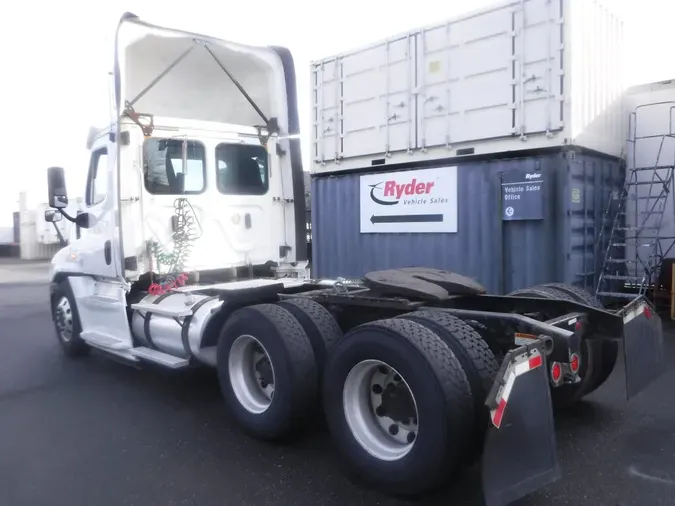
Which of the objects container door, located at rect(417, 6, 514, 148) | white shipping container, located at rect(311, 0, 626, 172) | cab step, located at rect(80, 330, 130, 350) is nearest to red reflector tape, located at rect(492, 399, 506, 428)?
cab step, located at rect(80, 330, 130, 350)

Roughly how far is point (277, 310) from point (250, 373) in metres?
0.62

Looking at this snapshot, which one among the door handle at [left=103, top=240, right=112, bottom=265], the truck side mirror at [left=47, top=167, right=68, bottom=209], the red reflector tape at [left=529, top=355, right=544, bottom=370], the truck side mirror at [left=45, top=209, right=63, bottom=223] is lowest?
the red reflector tape at [left=529, top=355, right=544, bottom=370]

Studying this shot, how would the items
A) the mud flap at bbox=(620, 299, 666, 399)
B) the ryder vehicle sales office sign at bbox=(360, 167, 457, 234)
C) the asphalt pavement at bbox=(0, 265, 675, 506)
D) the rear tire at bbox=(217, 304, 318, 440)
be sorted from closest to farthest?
the asphalt pavement at bbox=(0, 265, 675, 506)
the mud flap at bbox=(620, 299, 666, 399)
the rear tire at bbox=(217, 304, 318, 440)
the ryder vehicle sales office sign at bbox=(360, 167, 457, 234)

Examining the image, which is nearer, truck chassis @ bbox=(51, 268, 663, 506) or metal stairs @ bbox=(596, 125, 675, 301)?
truck chassis @ bbox=(51, 268, 663, 506)

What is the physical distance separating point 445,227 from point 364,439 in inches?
225

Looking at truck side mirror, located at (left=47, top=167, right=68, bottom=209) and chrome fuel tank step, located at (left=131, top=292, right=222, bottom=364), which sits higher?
truck side mirror, located at (left=47, top=167, right=68, bottom=209)

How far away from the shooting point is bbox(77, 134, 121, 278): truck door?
571 centimetres

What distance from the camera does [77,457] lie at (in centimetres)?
415

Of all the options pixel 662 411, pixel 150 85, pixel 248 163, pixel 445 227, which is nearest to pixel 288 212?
pixel 248 163

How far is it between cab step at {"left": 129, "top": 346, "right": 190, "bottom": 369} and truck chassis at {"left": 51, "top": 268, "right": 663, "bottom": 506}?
0.02m

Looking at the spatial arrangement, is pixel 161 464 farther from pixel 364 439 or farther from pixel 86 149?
pixel 86 149

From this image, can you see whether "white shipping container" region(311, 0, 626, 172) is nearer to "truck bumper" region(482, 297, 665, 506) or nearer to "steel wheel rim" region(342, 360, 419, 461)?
"steel wheel rim" region(342, 360, 419, 461)

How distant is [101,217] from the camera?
19.6 ft

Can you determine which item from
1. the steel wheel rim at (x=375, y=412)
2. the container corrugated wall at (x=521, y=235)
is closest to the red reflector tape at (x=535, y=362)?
the steel wheel rim at (x=375, y=412)
